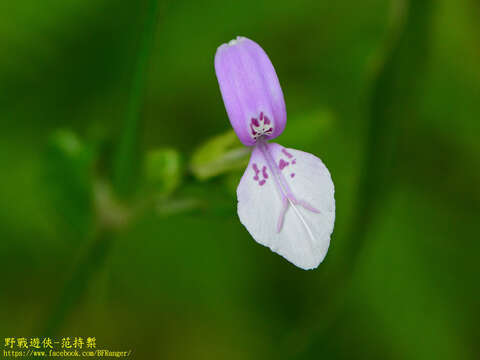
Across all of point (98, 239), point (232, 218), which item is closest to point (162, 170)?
point (98, 239)

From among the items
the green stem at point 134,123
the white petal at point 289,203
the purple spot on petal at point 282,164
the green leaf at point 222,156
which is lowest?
the white petal at point 289,203

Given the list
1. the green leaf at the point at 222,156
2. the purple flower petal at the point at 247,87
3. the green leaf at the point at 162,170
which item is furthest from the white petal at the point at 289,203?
the green leaf at the point at 162,170

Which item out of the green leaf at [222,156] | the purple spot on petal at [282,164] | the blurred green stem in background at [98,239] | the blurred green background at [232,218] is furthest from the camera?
the blurred green background at [232,218]

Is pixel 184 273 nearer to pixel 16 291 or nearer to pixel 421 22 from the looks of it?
pixel 16 291

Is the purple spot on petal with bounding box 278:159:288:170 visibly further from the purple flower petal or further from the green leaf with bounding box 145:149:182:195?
the green leaf with bounding box 145:149:182:195

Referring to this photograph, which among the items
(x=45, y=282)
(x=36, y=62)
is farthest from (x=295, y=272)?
(x=36, y=62)

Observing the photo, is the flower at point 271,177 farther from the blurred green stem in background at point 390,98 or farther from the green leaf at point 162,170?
the blurred green stem in background at point 390,98
